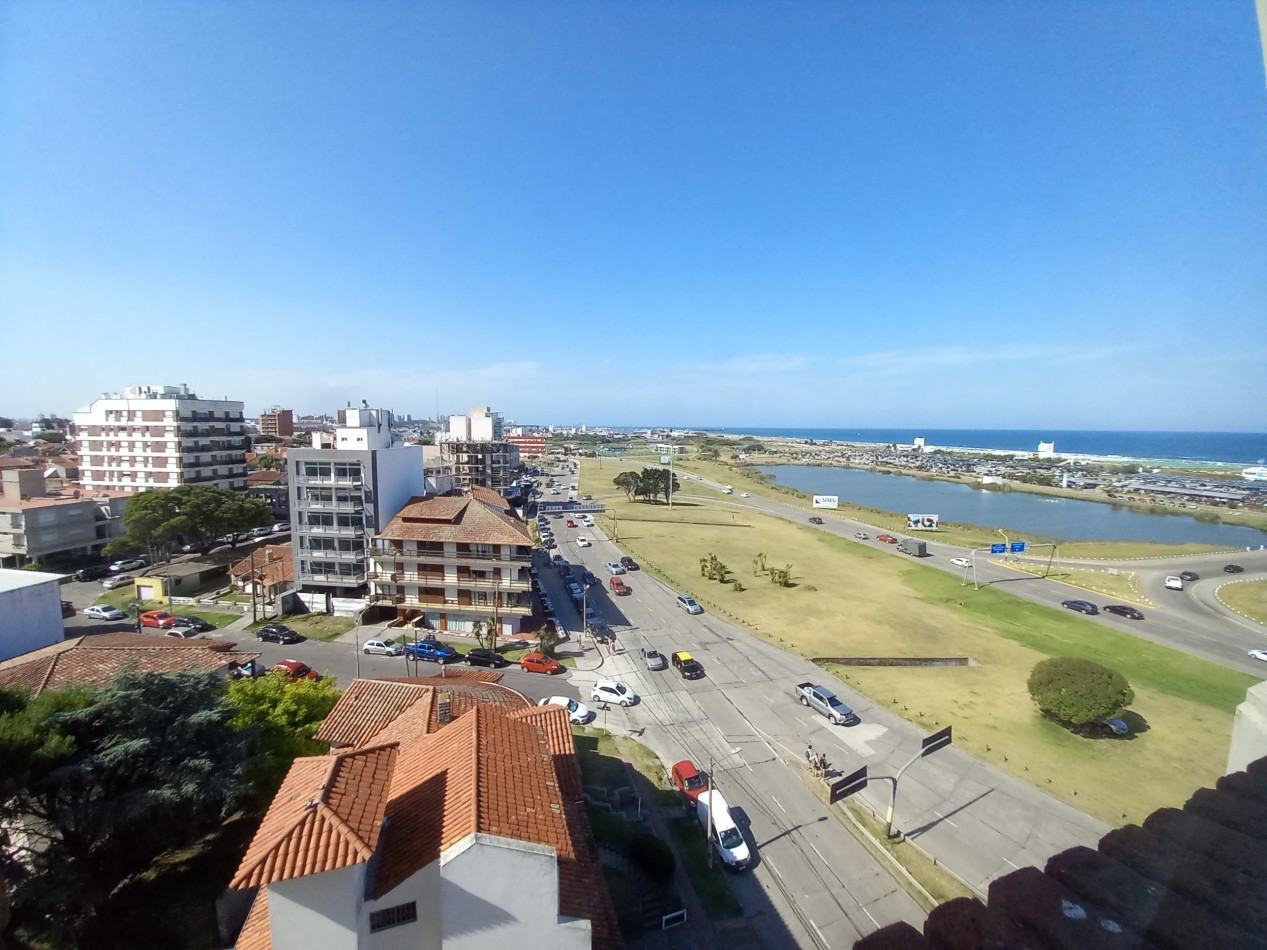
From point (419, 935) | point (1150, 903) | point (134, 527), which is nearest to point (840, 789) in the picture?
point (419, 935)

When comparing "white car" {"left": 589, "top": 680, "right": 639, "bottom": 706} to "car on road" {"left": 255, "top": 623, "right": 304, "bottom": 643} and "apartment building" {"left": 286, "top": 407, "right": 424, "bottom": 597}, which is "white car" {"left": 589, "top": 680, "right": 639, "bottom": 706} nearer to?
"car on road" {"left": 255, "top": 623, "right": 304, "bottom": 643}

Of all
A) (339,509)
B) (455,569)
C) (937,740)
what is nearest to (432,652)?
(455,569)

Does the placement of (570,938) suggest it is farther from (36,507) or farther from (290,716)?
(36,507)

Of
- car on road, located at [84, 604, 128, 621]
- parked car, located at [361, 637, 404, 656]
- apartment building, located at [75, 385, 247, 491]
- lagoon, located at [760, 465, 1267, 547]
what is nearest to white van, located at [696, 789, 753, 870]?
parked car, located at [361, 637, 404, 656]

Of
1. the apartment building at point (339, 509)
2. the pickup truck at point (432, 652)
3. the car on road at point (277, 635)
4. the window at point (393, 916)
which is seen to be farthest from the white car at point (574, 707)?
the apartment building at point (339, 509)

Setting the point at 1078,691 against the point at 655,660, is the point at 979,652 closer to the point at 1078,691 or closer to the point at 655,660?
the point at 1078,691

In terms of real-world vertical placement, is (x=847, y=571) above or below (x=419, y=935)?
below
